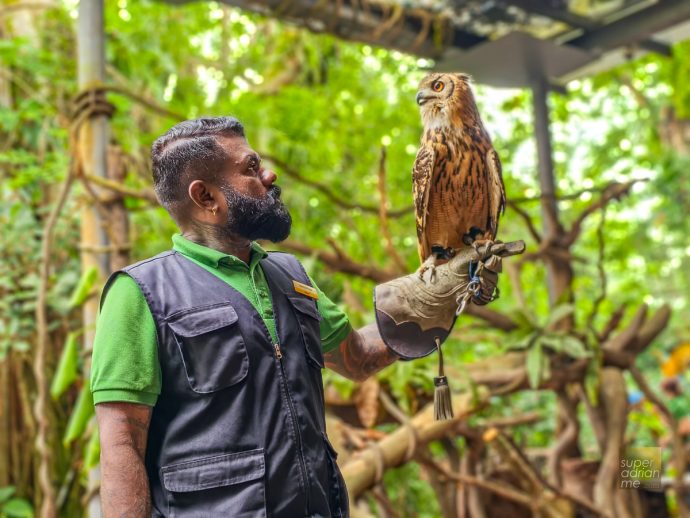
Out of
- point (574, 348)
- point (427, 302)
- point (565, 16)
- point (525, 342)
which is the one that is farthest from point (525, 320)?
point (427, 302)

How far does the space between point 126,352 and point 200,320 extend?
0.14 metres

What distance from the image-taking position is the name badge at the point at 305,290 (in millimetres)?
1682

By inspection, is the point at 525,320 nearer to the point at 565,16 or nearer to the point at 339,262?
the point at 339,262

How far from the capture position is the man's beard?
1.56m

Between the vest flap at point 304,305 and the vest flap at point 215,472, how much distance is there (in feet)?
1.11

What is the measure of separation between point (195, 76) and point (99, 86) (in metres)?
2.93

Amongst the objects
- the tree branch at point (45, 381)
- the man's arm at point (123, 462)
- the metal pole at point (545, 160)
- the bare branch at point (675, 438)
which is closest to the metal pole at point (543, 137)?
the metal pole at point (545, 160)

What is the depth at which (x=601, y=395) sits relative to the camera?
388 centimetres

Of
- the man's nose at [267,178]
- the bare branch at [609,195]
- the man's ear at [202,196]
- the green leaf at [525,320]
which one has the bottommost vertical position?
the green leaf at [525,320]

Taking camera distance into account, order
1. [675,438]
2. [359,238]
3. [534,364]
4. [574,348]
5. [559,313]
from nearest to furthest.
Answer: [534,364], [574,348], [559,313], [675,438], [359,238]

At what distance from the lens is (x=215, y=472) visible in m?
1.39

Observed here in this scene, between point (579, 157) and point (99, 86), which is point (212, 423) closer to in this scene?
point (99, 86)

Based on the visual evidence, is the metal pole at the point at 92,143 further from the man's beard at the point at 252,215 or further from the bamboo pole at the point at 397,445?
the man's beard at the point at 252,215

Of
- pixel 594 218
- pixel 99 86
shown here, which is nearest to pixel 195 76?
pixel 99 86
